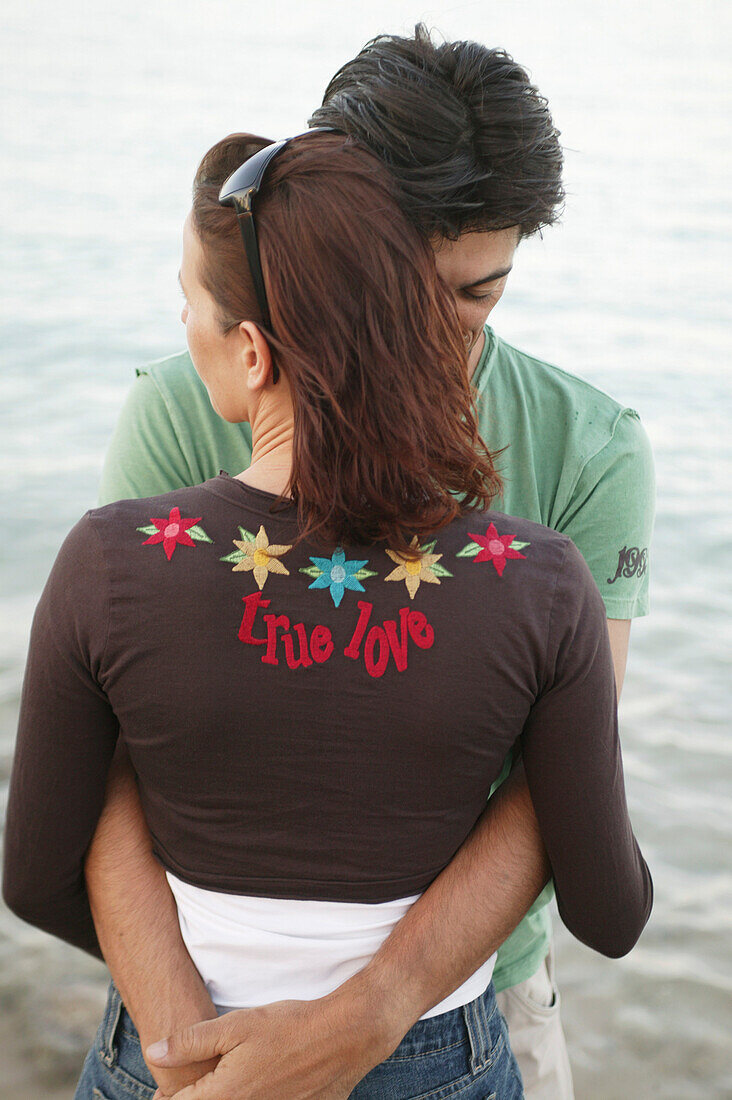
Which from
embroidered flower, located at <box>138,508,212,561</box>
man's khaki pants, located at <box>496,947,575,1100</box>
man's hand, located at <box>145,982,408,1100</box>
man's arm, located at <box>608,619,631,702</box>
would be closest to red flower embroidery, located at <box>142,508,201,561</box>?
embroidered flower, located at <box>138,508,212,561</box>

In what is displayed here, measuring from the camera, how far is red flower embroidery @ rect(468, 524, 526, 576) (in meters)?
1.04

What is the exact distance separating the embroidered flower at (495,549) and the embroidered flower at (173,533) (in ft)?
0.84

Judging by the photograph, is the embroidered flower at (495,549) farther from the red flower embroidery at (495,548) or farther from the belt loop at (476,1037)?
the belt loop at (476,1037)

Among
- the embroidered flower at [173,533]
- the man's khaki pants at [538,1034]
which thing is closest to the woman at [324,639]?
the embroidered flower at [173,533]

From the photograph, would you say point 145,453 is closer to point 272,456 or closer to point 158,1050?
point 272,456

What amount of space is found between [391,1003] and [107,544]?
530mm

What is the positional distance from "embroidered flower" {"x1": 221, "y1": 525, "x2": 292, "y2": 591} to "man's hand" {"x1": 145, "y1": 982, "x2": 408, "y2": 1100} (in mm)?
423

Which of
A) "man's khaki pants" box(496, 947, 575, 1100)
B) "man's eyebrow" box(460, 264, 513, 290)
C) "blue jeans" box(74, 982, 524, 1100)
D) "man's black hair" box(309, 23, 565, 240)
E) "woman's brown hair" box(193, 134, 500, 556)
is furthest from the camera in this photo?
"man's khaki pants" box(496, 947, 575, 1100)

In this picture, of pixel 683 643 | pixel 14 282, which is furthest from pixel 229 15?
pixel 683 643

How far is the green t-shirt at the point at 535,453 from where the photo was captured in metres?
1.48

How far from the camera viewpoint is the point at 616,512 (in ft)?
4.87

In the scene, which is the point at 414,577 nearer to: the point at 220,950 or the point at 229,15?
the point at 220,950

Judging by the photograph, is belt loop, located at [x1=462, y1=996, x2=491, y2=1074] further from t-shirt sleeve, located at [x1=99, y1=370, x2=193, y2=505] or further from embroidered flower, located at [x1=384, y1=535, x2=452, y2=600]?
t-shirt sleeve, located at [x1=99, y1=370, x2=193, y2=505]

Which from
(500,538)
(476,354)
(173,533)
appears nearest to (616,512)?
(476,354)
